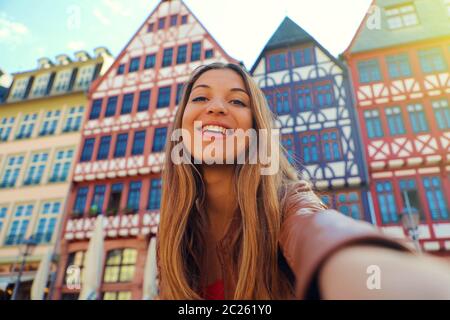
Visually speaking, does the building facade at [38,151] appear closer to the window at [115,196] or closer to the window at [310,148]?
the window at [115,196]

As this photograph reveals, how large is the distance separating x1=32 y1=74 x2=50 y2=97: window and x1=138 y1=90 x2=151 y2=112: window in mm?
7682

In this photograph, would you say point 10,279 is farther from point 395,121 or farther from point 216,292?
point 395,121

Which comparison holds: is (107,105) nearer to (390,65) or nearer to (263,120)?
(390,65)

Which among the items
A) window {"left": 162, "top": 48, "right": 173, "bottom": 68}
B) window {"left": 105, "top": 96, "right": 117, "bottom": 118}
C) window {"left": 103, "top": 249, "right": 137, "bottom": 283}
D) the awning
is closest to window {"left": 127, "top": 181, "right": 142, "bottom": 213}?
window {"left": 103, "top": 249, "right": 137, "bottom": 283}

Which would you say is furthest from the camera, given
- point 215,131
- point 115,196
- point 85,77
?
point 85,77

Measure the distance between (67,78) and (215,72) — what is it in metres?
22.4

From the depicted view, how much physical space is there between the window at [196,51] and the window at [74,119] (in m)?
7.53

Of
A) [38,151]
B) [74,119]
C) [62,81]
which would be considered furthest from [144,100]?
[62,81]

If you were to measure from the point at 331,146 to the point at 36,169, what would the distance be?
53.1ft

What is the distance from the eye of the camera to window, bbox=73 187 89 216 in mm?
15662

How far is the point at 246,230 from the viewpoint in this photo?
48.1 inches

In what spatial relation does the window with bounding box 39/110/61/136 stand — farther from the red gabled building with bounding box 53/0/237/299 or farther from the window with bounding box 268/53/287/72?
the window with bounding box 268/53/287/72
